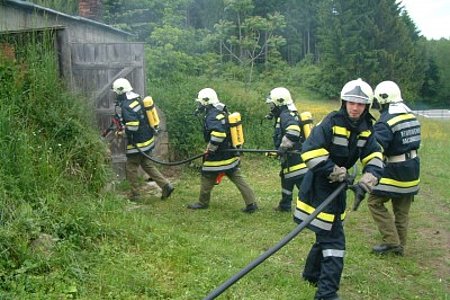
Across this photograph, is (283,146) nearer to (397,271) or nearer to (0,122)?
(397,271)

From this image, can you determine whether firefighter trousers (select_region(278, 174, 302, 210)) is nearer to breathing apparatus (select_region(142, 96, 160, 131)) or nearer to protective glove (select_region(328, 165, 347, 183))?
breathing apparatus (select_region(142, 96, 160, 131))

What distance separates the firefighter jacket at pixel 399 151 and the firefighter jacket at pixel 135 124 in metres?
3.87

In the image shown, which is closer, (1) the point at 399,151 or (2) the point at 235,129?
(1) the point at 399,151

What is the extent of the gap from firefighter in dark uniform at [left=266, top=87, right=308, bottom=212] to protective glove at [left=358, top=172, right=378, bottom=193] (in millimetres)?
2511

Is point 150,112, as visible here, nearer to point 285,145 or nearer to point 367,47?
point 285,145

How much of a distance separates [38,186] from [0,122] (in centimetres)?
73

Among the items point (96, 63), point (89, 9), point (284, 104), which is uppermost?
point (89, 9)

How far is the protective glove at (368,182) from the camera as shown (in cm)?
438

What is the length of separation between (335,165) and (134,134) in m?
4.46

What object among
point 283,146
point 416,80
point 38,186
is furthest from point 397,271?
point 416,80

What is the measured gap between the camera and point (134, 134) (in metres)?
7.98

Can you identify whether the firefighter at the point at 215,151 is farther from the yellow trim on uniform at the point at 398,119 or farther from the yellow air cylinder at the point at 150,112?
the yellow trim on uniform at the point at 398,119

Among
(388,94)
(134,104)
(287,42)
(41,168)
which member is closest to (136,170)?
(134,104)

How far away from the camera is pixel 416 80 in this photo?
43.7m
